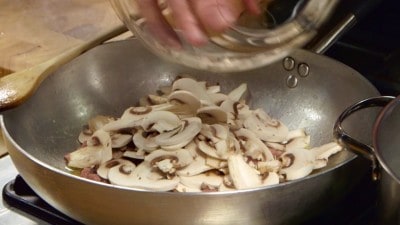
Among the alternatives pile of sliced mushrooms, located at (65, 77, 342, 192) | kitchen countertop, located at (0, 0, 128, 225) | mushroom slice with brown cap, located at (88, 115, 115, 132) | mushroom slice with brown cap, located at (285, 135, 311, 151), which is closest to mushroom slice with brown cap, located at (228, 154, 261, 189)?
pile of sliced mushrooms, located at (65, 77, 342, 192)

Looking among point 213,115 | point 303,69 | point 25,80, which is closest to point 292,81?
point 303,69

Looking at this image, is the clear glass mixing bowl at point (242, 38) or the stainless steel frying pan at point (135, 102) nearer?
the stainless steel frying pan at point (135, 102)

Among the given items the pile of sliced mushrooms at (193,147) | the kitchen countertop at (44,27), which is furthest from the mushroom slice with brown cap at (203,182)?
the kitchen countertop at (44,27)

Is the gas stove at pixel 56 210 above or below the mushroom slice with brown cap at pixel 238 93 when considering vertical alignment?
below

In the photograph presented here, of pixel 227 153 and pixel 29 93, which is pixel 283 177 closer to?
pixel 227 153

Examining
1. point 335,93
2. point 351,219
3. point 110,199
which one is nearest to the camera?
point 110,199

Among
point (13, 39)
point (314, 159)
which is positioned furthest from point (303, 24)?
point (13, 39)

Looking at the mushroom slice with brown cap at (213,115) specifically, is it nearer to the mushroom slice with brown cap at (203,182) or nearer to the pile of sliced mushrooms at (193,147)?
the pile of sliced mushrooms at (193,147)
